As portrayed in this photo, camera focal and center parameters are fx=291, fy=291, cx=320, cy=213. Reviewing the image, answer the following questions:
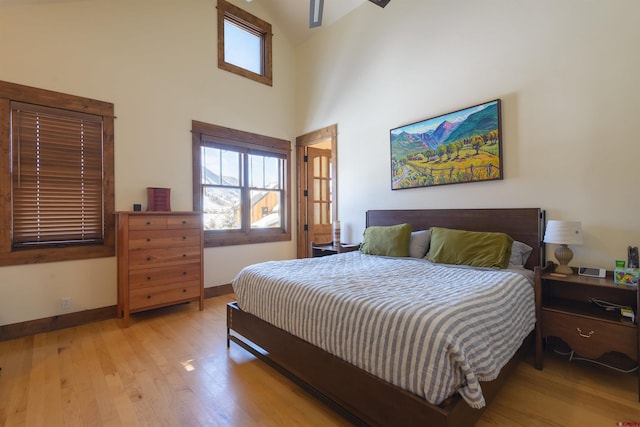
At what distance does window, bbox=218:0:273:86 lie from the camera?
13.5 feet

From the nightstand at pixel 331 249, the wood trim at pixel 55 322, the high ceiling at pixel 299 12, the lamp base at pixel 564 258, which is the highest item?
the high ceiling at pixel 299 12

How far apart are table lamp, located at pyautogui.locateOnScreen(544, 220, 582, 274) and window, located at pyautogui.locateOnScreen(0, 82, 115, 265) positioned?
13.6 ft

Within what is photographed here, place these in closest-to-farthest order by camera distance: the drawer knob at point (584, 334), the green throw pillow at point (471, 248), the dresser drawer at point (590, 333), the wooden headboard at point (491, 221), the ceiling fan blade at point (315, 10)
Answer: the dresser drawer at point (590, 333), the drawer knob at point (584, 334), the ceiling fan blade at point (315, 10), the green throw pillow at point (471, 248), the wooden headboard at point (491, 221)

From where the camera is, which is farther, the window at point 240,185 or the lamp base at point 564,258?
the window at point 240,185

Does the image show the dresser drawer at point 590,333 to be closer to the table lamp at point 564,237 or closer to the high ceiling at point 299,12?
the table lamp at point 564,237

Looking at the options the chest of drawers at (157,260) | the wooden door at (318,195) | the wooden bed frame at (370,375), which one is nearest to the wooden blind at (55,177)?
the chest of drawers at (157,260)

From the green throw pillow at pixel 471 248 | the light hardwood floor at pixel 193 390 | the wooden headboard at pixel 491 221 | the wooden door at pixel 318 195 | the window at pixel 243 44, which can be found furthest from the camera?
the wooden door at pixel 318 195

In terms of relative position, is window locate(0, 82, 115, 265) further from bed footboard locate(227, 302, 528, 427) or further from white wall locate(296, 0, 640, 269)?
white wall locate(296, 0, 640, 269)

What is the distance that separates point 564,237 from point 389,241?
56.5 inches

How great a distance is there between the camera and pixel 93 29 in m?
3.10

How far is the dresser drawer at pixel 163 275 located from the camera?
2.99 meters

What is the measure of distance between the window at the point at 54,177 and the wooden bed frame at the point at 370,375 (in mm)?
1924

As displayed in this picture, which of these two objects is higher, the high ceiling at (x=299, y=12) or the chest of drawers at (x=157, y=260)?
the high ceiling at (x=299, y=12)

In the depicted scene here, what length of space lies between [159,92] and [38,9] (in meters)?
1.17
